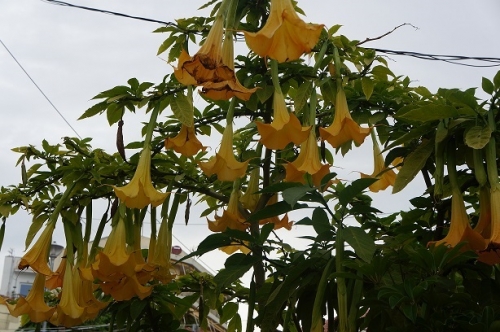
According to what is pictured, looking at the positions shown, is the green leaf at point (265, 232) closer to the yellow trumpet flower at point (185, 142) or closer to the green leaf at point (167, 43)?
the yellow trumpet flower at point (185, 142)

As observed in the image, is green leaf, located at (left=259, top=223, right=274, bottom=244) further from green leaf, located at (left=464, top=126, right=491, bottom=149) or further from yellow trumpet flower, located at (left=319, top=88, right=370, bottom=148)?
green leaf, located at (left=464, top=126, right=491, bottom=149)

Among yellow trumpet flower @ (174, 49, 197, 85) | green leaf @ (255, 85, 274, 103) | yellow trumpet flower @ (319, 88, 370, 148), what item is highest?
green leaf @ (255, 85, 274, 103)

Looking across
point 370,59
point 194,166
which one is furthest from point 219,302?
point 370,59

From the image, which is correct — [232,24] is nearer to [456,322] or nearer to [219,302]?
[456,322]

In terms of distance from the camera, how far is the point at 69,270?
204cm

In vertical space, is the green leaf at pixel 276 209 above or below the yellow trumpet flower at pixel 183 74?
below

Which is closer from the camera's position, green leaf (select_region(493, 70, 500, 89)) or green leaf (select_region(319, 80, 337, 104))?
green leaf (select_region(493, 70, 500, 89))

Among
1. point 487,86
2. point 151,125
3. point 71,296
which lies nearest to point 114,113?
point 151,125

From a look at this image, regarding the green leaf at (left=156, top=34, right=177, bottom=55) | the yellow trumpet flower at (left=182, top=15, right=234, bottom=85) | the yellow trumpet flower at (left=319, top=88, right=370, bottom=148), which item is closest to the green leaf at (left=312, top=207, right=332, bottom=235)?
the yellow trumpet flower at (left=319, top=88, right=370, bottom=148)

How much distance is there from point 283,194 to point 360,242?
212mm

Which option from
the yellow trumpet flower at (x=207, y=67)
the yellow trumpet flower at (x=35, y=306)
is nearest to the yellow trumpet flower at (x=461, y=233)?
the yellow trumpet flower at (x=207, y=67)

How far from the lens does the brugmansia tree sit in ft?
4.40

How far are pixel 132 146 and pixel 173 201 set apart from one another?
238mm

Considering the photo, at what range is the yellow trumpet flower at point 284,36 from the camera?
142 centimetres
